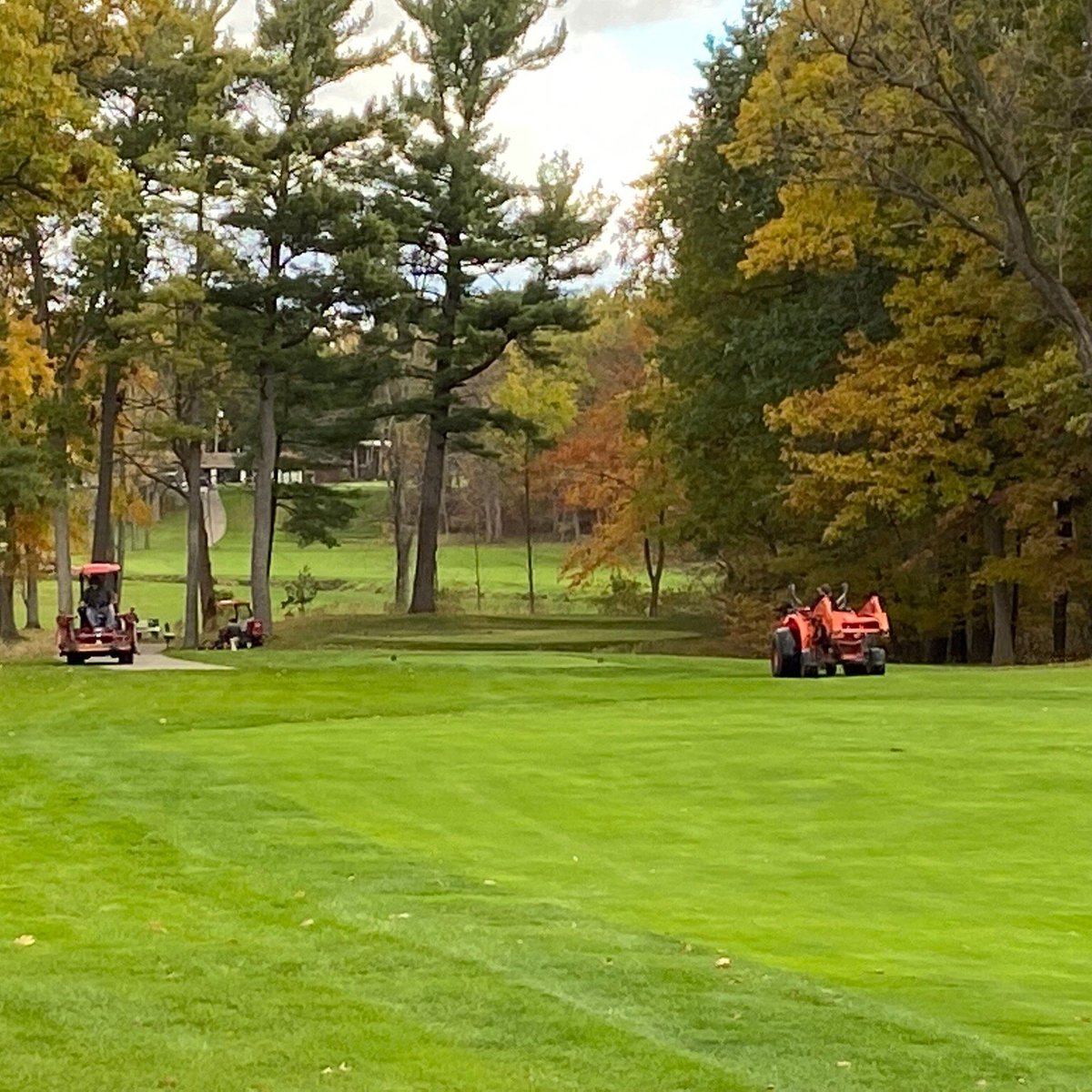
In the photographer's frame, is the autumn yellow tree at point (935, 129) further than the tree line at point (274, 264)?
No

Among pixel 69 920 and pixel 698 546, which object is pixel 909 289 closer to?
pixel 698 546

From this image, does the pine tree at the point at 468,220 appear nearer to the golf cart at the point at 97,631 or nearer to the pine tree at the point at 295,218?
the pine tree at the point at 295,218

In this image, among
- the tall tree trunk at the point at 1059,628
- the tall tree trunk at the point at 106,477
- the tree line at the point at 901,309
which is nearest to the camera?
the tree line at the point at 901,309

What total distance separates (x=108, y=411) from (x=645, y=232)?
757 inches

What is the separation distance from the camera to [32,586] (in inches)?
2516

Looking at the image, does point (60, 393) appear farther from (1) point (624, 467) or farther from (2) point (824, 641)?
(2) point (824, 641)

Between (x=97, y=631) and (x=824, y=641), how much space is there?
1536cm

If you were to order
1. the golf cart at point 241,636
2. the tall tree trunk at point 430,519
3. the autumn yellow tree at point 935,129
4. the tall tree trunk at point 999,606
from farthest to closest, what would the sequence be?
the tall tree trunk at point 430,519, the golf cart at point 241,636, the tall tree trunk at point 999,606, the autumn yellow tree at point 935,129

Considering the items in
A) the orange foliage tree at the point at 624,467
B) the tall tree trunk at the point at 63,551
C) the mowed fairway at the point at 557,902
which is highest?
the orange foliage tree at the point at 624,467

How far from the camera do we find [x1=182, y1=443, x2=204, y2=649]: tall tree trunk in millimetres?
51531

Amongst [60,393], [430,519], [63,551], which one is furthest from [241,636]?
[430,519]

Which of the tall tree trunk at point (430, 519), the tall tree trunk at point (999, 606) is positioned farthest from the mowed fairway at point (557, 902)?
the tall tree trunk at point (430, 519)

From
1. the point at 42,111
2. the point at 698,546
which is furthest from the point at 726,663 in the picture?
the point at 698,546

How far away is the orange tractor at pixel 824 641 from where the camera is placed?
91.4 feet
